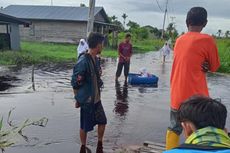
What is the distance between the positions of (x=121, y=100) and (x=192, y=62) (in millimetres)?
6631

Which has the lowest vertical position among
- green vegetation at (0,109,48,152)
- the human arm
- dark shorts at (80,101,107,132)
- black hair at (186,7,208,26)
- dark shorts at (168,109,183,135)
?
green vegetation at (0,109,48,152)

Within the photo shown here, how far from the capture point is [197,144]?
2000 mm

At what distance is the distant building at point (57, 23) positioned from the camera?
1700 inches

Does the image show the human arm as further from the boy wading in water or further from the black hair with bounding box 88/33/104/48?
the black hair with bounding box 88/33/104/48

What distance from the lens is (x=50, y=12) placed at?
45.7 m

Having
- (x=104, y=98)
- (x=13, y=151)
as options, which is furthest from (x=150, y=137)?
(x=104, y=98)

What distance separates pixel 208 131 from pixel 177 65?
8.09 feet

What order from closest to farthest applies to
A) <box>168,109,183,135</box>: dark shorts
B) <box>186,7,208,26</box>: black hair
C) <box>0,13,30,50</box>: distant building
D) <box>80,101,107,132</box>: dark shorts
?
1. <box>186,7,208,26</box>: black hair
2. <box>168,109,183,135</box>: dark shorts
3. <box>80,101,107,132</box>: dark shorts
4. <box>0,13,30,50</box>: distant building

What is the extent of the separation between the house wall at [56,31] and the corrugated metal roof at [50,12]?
619 mm

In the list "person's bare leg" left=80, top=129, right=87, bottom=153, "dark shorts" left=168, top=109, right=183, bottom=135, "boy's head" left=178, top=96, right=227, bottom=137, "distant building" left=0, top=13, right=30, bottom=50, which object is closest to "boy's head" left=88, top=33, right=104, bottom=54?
"person's bare leg" left=80, top=129, right=87, bottom=153

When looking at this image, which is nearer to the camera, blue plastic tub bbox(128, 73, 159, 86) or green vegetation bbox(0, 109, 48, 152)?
green vegetation bbox(0, 109, 48, 152)

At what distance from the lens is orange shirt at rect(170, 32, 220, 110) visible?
434cm

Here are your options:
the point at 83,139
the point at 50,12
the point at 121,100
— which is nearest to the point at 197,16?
the point at 83,139

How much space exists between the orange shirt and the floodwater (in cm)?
219
